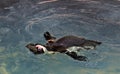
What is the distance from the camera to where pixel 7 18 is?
338 inches

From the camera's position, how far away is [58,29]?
8.10 m

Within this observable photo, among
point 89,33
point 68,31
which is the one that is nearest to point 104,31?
point 89,33

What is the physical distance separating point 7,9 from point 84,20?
7.84 feet

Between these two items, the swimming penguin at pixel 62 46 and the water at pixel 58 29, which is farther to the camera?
the water at pixel 58 29

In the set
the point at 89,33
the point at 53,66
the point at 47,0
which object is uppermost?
the point at 47,0

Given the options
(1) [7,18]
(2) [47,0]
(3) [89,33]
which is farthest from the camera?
(2) [47,0]

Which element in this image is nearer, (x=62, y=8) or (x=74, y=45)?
(x=74, y=45)

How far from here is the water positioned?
26.3 feet

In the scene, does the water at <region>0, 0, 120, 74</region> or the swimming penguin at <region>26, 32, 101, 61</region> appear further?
the water at <region>0, 0, 120, 74</region>

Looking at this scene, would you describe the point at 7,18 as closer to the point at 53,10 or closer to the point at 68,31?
the point at 53,10

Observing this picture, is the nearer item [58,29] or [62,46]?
[62,46]

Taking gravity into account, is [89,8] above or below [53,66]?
above

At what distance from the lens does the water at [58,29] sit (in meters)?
8.03

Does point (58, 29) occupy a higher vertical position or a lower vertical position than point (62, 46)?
lower
